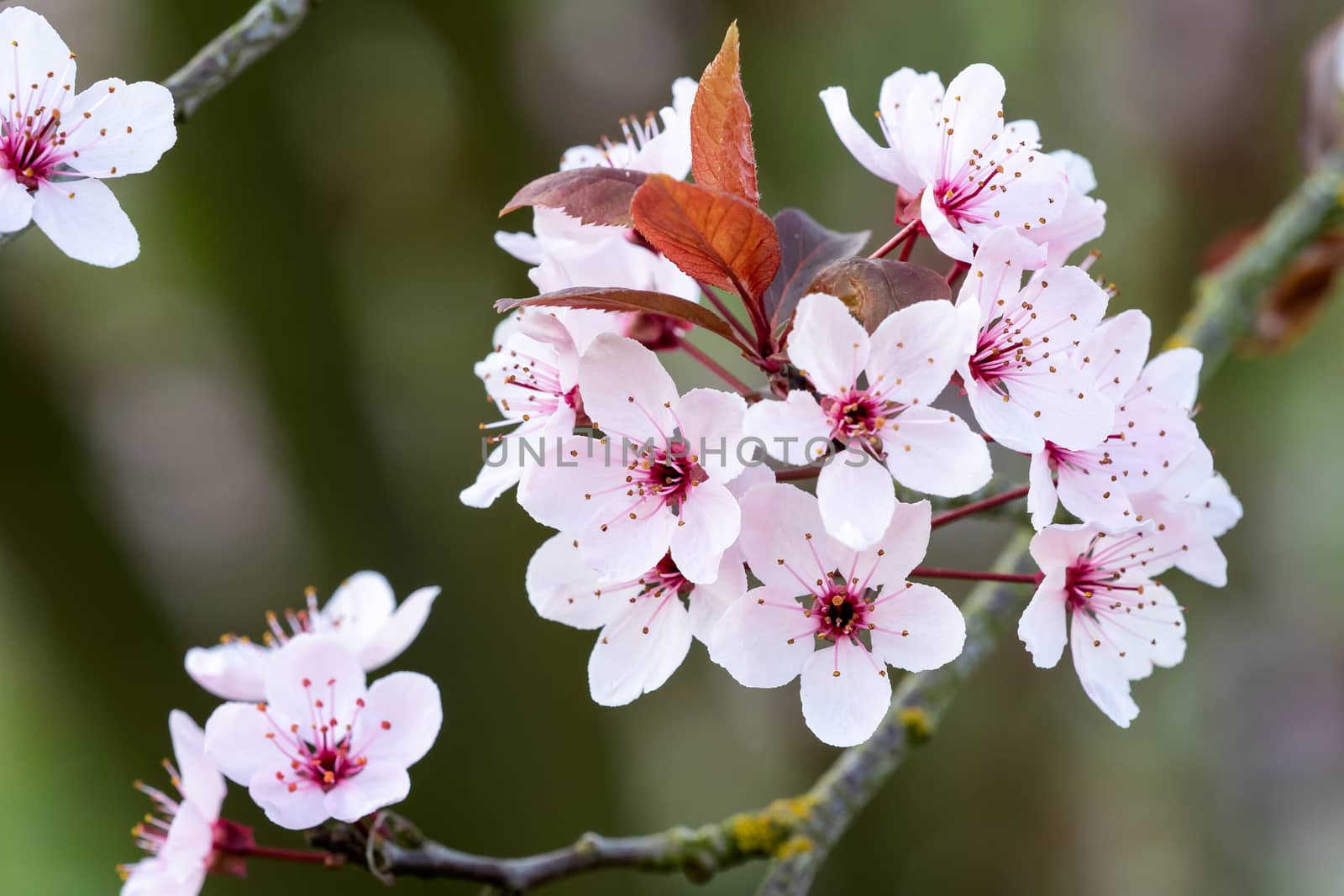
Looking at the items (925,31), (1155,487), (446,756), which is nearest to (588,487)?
(1155,487)

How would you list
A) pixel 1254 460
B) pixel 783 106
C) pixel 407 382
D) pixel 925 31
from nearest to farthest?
pixel 407 382 < pixel 1254 460 < pixel 783 106 < pixel 925 31

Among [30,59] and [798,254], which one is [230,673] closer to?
[30,59]

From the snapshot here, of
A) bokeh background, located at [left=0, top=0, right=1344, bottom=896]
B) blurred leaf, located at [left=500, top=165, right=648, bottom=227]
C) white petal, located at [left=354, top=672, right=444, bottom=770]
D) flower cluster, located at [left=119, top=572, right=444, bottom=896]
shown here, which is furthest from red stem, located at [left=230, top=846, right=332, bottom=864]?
bokeh background, located at [left=0, top=0, right=1344, bottom=896]

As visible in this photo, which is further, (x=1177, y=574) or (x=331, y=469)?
(x=1177, y=574)

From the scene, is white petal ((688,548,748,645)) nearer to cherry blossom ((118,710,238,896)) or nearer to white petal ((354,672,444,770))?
white petal ((354,672,444,770))

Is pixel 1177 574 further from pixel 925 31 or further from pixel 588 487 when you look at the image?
pixel 588 487

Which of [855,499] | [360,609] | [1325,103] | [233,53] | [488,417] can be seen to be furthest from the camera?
[488,417]

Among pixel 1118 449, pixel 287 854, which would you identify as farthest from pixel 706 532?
pixel 287 854
